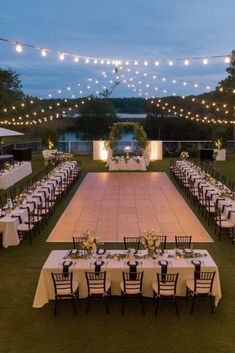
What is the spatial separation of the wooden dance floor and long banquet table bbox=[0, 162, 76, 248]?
0.99 metres

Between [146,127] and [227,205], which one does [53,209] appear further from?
[146,127]

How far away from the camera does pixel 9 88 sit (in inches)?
1484

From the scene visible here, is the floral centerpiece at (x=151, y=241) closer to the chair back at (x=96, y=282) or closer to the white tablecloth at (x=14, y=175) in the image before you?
the chair back at (x=96, y=282)

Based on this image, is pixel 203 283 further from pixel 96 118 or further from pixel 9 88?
pixel 96 118

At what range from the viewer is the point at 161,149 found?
29938mm

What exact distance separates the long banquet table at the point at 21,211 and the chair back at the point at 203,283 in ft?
18.1

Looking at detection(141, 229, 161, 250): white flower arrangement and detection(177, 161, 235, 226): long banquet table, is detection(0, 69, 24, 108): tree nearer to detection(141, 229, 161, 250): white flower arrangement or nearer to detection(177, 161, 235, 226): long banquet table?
detection(177, 161, 235, 226): long banquet table

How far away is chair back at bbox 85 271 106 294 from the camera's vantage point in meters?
7.68

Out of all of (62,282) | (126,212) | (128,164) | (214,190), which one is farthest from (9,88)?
(62,282)

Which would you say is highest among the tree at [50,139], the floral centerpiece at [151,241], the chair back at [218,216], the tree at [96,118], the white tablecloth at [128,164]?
the tree at [96,118]

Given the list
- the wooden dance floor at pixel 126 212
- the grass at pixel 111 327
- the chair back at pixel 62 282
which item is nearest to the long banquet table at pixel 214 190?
the wooden dance floor at pixel 126 212

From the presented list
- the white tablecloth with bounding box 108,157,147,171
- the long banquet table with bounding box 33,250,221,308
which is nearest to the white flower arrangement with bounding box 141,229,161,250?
the long banquet table with bounding box 33,250,221,308

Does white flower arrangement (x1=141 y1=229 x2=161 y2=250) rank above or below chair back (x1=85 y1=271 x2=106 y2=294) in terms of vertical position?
above

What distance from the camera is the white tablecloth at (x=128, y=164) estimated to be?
980 inches
